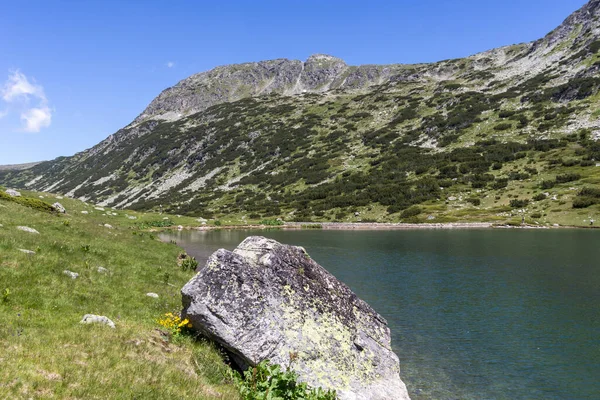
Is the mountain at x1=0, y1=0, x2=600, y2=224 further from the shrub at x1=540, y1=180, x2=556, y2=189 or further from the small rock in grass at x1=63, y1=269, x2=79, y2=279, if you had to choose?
the small rock in grass at x1=63, y1=269, x2=79, y2=279

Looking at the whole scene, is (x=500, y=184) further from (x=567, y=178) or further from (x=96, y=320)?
(x=96, y=320)

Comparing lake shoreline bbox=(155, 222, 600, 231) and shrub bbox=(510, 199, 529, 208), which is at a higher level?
shrub bbox=(510, 199, 529, 208)

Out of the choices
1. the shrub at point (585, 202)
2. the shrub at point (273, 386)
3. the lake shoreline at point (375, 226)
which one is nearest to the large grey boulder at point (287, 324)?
the shrub at point (273, 386)

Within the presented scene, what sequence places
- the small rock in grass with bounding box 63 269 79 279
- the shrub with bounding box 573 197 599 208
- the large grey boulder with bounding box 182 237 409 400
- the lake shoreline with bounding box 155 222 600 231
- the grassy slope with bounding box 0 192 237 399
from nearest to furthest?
1. the grassy slope with bounding box 0 192 237 399
2. the large grey boulder with bounding box 182 237 409 400
3. the small rock in grass with bounding box 63 269 79 279
4. the lake shoreline with bounding box 155 222 600 231
5. the shrub with bounding box 573 197 599 208

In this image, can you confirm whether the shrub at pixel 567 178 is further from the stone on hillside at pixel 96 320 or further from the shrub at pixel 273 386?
the stone on hillside at pixel 96 320

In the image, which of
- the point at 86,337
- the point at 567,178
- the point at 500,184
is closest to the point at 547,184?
the point at 567,178

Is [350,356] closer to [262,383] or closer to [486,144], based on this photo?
[262,383]

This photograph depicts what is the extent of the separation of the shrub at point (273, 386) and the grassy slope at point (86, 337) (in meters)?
0.47

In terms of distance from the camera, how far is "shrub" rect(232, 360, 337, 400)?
29.5 ft

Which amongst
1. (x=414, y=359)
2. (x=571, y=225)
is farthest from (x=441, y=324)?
(x=571, y=225)

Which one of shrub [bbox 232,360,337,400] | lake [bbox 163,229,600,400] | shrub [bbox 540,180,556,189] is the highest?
shrub [bbox 540,180,556,189]

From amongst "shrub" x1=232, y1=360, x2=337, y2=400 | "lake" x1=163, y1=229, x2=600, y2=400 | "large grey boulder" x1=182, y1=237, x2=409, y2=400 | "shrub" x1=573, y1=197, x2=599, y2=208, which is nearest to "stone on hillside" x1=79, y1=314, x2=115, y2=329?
"large grey boulder" x1=182, y1=237, x2=409, y2=400

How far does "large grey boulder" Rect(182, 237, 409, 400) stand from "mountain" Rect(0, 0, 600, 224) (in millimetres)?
74222

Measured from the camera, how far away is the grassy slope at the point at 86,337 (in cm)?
709
